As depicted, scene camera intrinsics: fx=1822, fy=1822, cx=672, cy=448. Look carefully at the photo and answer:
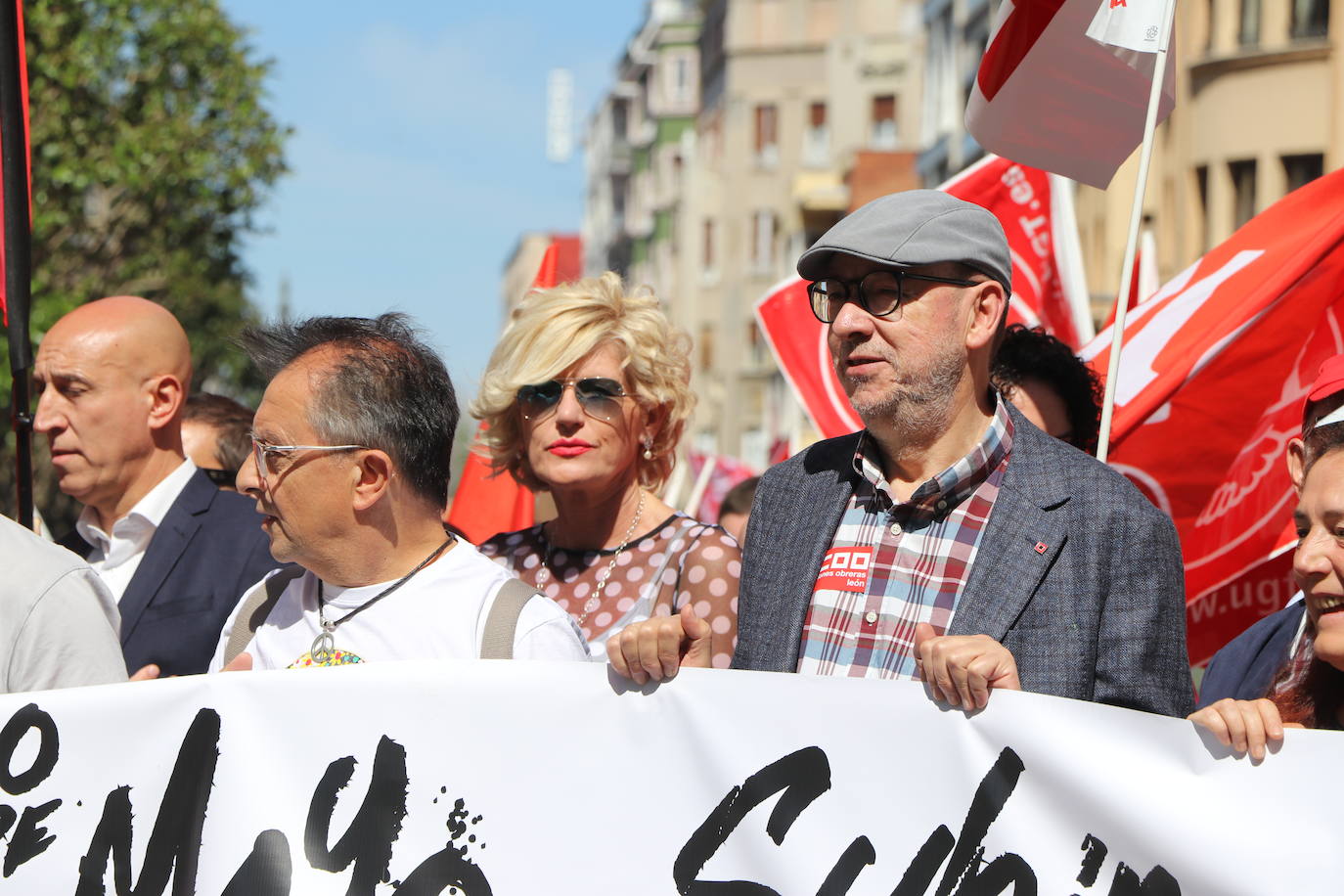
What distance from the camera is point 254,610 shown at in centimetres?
360

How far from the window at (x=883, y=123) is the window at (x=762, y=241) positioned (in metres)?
6.07

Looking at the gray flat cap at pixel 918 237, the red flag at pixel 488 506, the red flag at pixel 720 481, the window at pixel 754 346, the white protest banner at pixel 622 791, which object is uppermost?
the gray flat cap at pixel 918 237

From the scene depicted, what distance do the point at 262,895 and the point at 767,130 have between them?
5226 centimetres

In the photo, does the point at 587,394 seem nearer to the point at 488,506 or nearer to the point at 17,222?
the point at 17,222

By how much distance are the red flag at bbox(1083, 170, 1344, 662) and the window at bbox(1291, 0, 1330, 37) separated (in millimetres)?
14147

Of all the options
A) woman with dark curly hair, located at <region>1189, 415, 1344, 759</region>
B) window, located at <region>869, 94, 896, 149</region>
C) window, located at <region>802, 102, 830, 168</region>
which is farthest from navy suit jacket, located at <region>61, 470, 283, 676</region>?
window, located at <region>802, 102, 830, 168</region>

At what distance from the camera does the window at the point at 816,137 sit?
53.0m

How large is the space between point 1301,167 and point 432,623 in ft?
54.8

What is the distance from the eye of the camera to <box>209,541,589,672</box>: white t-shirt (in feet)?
10.9

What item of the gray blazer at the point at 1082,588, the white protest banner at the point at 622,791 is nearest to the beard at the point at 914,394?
the gray blazer at the point at 1082,588


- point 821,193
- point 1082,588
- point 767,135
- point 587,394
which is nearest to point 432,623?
point 587,394

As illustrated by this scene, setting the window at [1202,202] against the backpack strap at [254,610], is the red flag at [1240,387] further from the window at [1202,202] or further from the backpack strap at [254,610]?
the window at [1202,202]

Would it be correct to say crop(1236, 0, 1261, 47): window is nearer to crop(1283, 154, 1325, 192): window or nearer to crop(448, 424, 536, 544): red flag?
crop(1283, 154, 1325, 192): window

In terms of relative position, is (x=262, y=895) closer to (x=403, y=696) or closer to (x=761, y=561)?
(x=403, y=696)
